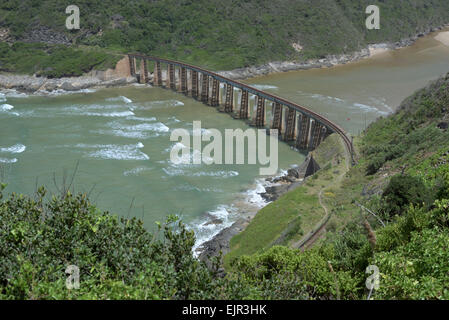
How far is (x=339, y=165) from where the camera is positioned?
40.5 metres

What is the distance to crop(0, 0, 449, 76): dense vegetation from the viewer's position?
9425cm

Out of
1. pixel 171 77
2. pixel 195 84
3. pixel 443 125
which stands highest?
pixel 171 77

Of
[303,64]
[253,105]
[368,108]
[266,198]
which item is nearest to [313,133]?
[266,198]

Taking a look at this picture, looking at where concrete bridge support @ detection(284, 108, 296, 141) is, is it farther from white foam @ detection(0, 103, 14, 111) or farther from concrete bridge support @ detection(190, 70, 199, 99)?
white foam @ detection(0, 103, 14, 111)

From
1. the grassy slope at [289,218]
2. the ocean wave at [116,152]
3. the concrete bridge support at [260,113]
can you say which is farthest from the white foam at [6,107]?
the grassy slope at [289,218]

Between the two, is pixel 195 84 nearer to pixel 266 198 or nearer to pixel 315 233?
pixel 266 198

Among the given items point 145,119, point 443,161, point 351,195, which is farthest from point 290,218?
point 145,119

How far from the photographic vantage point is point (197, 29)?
100562 mm

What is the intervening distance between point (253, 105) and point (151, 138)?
827 inches

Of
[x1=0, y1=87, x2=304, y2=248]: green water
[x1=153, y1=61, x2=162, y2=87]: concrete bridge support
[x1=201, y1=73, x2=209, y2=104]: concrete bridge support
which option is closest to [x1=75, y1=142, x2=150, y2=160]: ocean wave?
[x1=0, y1=87, x2=304, y2=248]: green water

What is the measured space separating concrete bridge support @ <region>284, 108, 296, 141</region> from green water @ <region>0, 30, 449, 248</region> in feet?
11.1

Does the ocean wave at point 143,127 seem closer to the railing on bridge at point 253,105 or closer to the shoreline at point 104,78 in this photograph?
the railing on bridge at point 253,105

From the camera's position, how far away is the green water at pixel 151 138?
3984 centimetres

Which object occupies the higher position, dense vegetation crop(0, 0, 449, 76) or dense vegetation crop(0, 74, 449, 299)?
dense vegetation crop(0, 0, 449, 76)
